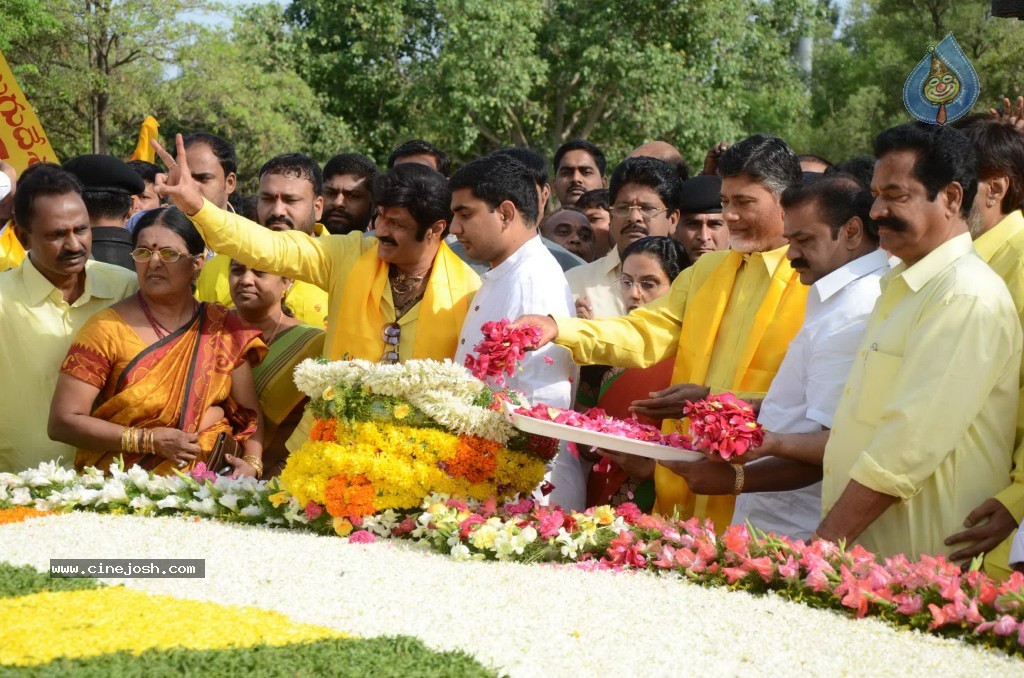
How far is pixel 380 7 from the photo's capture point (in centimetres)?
2611

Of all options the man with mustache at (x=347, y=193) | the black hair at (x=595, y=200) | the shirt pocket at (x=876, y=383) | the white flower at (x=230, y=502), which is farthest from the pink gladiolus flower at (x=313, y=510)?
the black hair at (x=595, y=200)

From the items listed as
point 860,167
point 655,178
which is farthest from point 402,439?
point 655,178

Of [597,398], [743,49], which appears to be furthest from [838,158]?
[597,398]

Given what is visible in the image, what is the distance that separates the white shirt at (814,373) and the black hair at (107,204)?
4128mm

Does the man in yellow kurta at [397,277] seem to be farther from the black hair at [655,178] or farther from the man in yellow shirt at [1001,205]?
the man in yellow shirt at [1001,205]

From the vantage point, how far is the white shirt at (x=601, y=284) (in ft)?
19.9

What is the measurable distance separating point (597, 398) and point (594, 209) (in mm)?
2305

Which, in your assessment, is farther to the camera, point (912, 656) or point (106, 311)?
point (106, 311)

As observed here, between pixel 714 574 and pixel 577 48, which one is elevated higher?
pixel 577 48

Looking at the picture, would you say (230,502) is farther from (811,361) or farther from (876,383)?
(876,383)

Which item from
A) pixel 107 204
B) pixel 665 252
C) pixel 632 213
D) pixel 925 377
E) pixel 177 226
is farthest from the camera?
pixel 107 204

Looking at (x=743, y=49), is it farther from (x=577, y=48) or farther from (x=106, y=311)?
(x=106, y=311)

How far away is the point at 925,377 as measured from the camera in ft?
11.7

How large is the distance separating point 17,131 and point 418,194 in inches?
199
